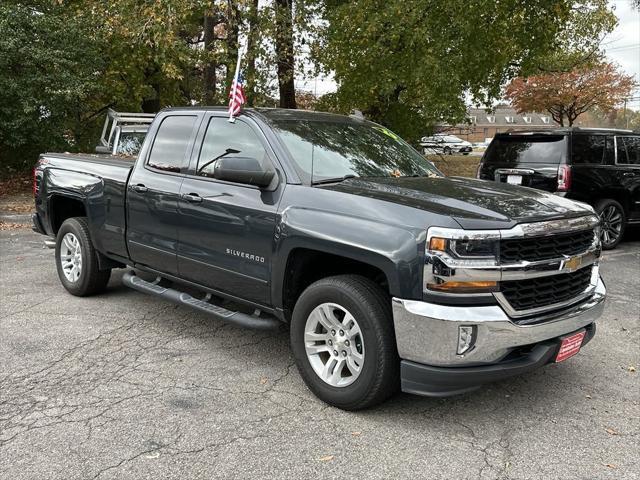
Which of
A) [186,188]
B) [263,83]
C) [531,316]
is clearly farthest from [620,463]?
[263,83]

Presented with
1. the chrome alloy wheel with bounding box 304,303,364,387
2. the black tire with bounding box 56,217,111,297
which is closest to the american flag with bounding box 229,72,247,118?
the chrome alloy wheel with bounding box 304,303,364,387

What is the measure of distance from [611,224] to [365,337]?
24.5 feet

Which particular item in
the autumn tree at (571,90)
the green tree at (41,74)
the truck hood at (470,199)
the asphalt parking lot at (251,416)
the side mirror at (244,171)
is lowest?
the asphalt parking lot at (251,416)

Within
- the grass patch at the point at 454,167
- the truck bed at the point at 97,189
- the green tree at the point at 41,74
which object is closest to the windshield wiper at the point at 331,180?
the truck bed at the point at 97,189

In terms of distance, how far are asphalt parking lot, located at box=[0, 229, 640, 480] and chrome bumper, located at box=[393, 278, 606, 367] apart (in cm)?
52

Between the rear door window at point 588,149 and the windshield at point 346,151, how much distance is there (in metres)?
4.78

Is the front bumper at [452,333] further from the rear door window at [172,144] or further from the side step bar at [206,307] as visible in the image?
the rear door window at [172,144]

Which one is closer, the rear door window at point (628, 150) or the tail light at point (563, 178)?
the tail light at point (563, 178)

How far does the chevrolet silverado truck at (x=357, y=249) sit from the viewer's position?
3264 mm

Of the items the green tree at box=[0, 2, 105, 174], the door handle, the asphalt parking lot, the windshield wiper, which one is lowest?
the asphalt parking lot

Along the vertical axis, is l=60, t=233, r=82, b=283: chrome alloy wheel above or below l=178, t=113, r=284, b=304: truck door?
below

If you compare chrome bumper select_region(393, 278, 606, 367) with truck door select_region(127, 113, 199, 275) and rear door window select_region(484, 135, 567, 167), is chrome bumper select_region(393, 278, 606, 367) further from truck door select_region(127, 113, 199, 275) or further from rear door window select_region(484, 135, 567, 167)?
rear door window select_region(484, 135, 567, 167)

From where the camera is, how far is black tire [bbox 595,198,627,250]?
9.30 metres

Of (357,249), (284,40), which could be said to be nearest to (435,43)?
(284,40)
